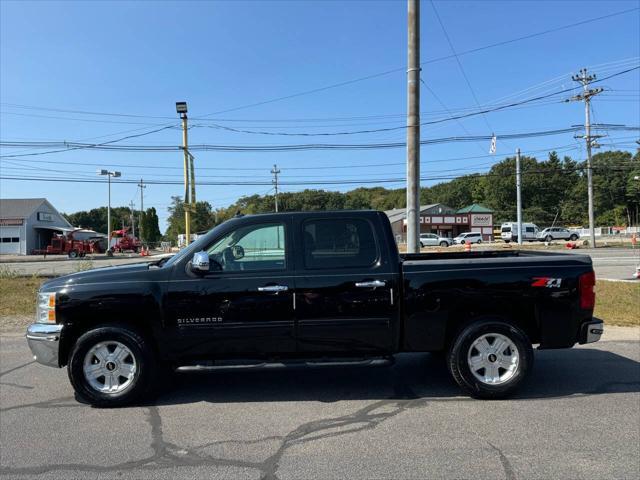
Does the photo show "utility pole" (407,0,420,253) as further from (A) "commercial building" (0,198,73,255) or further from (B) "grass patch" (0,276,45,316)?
(A) "commercial building" (0,198,73,255)

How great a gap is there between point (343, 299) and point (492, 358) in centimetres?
167

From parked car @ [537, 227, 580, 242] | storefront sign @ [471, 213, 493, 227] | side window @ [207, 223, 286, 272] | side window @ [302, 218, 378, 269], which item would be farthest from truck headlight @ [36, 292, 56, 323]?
storefront sign @ [471, 213, 493, 227]

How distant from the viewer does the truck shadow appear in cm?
530

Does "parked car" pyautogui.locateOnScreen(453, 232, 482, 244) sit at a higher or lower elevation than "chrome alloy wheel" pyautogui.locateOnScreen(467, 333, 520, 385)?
higher

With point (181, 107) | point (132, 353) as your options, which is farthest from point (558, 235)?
point (132, 353)

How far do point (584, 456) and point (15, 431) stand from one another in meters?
4.83

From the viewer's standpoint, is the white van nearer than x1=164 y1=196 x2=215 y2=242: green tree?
Yes

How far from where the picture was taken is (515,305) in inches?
206

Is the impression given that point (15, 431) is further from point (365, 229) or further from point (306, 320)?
point (365, 229)

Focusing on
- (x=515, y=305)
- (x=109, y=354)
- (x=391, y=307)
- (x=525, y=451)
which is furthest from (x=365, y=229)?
(x=109, y=354)

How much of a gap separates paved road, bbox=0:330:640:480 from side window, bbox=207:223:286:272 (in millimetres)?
1429

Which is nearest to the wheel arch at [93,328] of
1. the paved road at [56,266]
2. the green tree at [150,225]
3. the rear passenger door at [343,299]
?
the rear passenger door at [343,299]

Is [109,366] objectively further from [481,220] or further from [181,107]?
[481,220]

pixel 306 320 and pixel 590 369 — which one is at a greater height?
pixel 306 320
